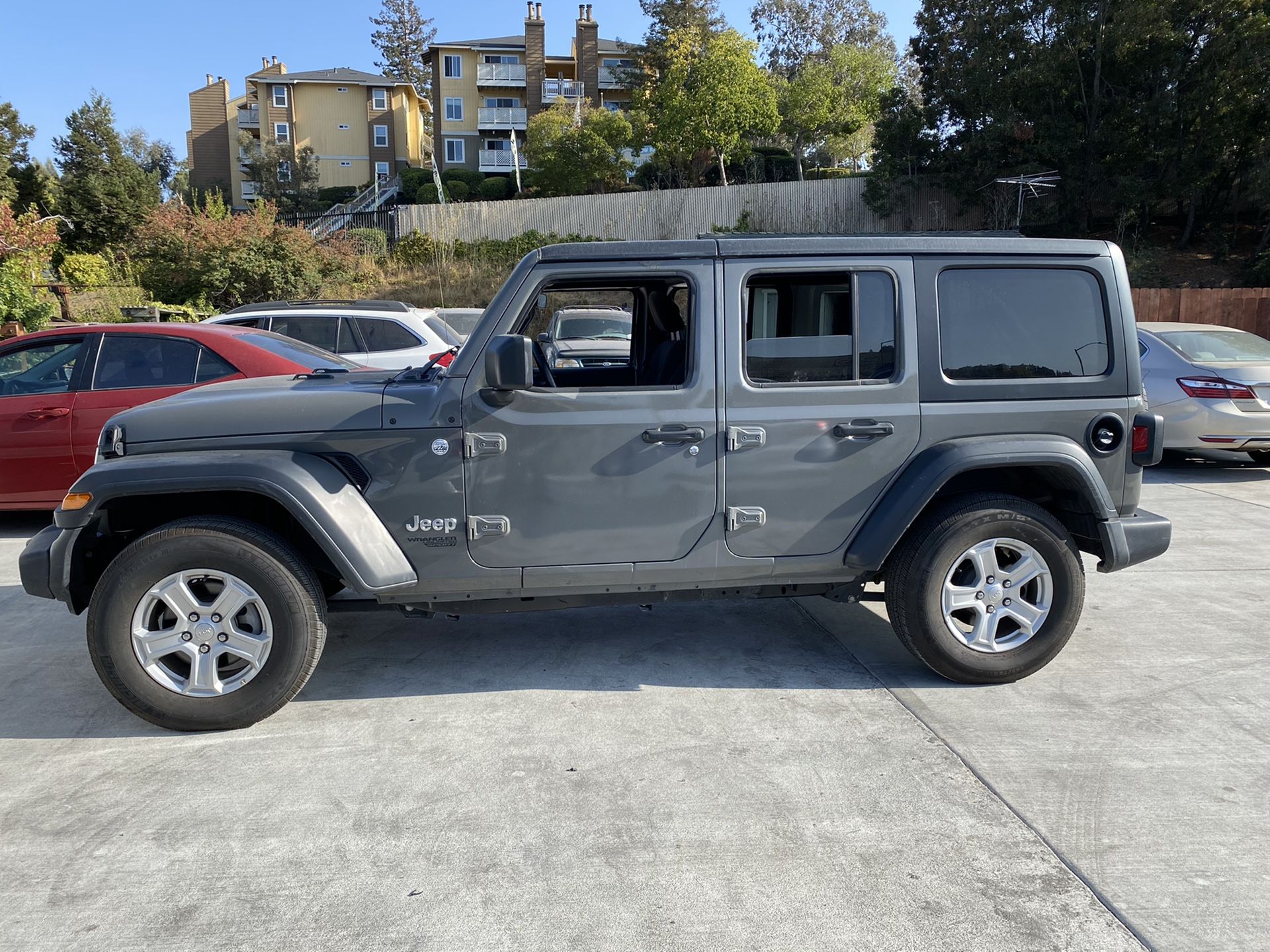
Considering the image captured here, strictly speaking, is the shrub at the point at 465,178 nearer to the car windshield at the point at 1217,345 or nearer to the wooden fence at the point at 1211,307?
the wooden fence at the point at 1211,307

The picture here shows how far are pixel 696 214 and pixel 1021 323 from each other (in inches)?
1171

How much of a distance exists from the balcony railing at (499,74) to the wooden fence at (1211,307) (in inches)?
1706

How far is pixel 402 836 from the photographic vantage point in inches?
125

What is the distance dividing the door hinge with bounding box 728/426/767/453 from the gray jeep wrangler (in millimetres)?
10

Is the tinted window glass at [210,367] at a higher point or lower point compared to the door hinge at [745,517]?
higher

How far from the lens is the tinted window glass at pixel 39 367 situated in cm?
720

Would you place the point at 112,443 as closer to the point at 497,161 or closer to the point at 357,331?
the point at 357,331

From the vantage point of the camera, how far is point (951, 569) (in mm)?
4234

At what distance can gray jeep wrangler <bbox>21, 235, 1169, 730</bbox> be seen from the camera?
3891 millimetres

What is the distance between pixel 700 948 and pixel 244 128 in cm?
6510

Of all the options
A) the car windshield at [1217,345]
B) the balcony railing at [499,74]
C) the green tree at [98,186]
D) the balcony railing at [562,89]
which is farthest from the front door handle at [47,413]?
the balcony railing at [499,74]

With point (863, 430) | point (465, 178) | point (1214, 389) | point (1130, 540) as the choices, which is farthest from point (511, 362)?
point (465, 178)

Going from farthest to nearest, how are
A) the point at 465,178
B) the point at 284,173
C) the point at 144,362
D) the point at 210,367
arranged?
the point at 284,173
the point at 465,178
the point at 144,362
the point at 210,367

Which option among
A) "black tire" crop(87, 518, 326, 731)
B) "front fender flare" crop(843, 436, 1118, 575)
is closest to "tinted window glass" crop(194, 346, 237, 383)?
"black tire" crop(87, 518, 326, 731)
